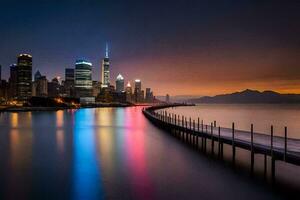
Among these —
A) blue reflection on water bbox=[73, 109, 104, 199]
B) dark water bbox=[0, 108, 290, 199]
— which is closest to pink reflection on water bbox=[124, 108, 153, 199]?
dark water bbox=[0, 108, 290, 199]

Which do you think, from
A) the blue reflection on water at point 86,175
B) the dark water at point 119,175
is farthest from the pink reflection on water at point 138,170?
the blue reflection on water at point 86,175

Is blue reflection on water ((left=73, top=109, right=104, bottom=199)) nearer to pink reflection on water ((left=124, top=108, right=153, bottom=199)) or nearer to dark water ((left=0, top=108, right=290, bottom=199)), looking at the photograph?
dark water ((left=0, top=108, right=290, bottom=199))

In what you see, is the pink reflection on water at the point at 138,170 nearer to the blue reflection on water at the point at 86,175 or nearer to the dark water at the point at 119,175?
the dark water at the point at 119,175

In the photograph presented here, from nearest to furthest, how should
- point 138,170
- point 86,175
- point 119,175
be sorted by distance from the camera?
point 119,175 < point 86,175 < point 138,170

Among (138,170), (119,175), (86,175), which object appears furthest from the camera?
(138,170)

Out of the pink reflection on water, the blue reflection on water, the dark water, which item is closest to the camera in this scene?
the dark water

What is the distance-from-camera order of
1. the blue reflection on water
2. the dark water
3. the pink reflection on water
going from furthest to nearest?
the pink reflection on water
the blue reflection on water
the dark water

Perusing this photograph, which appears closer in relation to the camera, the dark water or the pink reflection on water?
the dark water

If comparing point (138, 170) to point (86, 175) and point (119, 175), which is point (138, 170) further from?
point (86, 175)

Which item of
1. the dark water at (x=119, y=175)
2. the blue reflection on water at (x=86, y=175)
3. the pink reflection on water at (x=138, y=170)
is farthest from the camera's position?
the pink reflection on water at (x=138, y=170)

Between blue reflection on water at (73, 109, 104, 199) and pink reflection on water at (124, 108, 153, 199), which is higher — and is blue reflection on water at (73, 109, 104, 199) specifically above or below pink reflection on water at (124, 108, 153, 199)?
below

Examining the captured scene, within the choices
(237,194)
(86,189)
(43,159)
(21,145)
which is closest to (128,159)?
(43,159)

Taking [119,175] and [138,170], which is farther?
[138,170]

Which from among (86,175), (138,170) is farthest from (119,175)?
(86,175)
